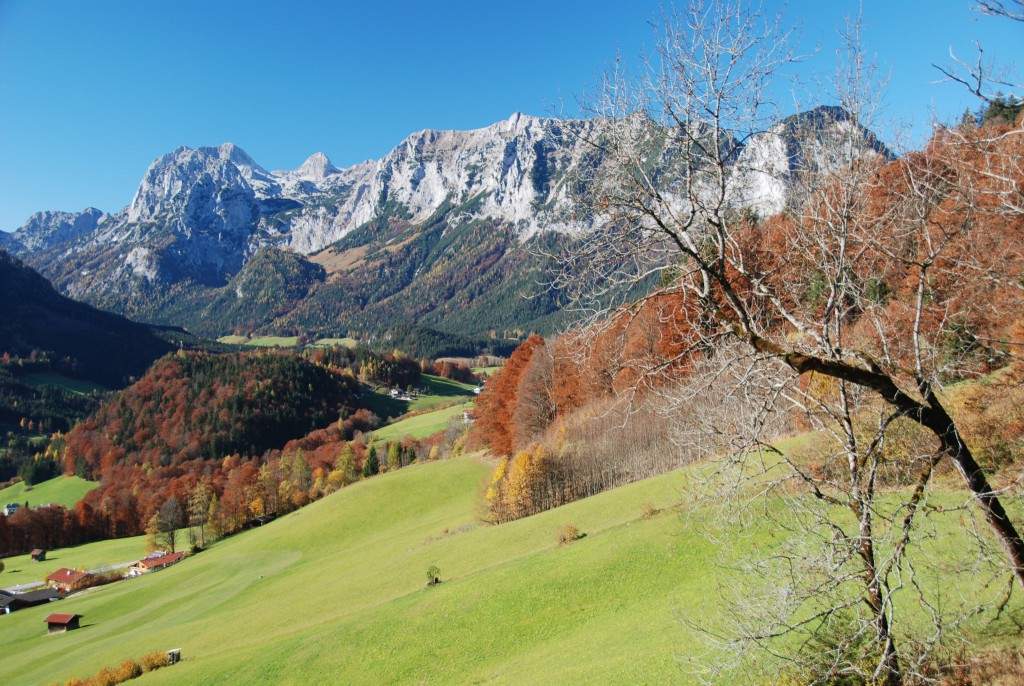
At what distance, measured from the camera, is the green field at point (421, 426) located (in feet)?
293

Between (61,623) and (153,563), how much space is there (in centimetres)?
1969

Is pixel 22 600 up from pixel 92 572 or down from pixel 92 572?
up

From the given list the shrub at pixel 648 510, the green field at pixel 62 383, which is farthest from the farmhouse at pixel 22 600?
the green field at pixel 62 383

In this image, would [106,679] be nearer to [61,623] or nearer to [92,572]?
[61,623]

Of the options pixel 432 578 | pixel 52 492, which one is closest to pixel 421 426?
pixel 52 492

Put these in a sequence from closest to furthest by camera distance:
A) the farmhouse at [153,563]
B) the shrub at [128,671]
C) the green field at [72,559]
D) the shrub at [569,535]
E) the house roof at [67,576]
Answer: the shrub at [569,535], the shrub at [128,671], the house roof at [67,576], the farmhouse at [153,563], the green field at [72,559]

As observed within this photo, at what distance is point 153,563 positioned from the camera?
2239 inches

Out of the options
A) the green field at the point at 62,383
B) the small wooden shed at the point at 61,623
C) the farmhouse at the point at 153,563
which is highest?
the green field at the point at 62,383

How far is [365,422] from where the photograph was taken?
112750mm

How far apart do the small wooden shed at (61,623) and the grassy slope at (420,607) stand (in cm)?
89

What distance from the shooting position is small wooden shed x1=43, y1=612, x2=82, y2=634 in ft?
126

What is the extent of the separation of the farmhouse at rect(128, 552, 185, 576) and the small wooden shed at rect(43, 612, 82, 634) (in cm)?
1701

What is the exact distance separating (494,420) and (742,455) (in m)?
46.3

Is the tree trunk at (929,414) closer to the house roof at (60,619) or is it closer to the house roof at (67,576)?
the house roof at (60,619)
